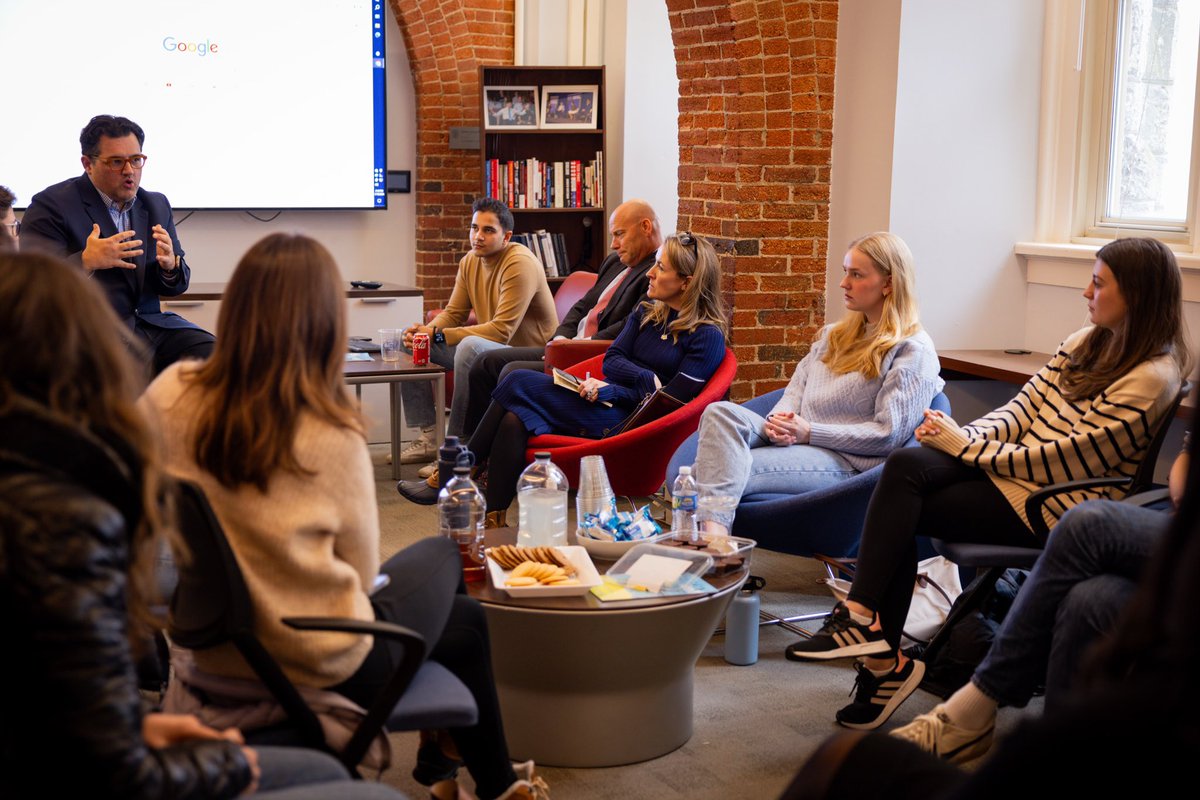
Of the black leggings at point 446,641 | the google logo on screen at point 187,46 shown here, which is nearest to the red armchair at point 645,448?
the black leggings at point 446,641

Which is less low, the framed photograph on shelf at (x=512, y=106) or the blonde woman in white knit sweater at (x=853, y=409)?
the framed photograph on shelf at (x=512, y=106)

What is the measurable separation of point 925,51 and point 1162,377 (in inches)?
89.4

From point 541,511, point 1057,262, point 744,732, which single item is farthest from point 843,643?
point 1057,262

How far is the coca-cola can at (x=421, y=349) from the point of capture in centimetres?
563

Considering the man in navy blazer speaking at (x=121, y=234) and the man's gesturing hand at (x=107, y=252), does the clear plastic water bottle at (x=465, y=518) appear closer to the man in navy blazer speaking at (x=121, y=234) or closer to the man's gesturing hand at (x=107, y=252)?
the man in navy blazer speaking at (x=121, y=234)

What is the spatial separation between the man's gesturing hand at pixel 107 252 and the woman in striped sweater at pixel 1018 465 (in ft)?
9.06

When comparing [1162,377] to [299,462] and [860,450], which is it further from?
[299,462]

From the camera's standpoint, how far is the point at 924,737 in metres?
2.73

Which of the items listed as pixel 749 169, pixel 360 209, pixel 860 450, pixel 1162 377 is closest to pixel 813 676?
pixel 860 450

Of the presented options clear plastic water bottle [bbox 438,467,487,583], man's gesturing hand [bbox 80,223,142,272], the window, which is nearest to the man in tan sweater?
man's gesturing hand [bbox 80,223,142,272]

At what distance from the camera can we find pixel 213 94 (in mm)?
7703

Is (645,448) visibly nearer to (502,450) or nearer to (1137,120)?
(502,450)

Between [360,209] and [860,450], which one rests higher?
[360,209]

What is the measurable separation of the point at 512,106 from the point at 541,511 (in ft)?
16.4
